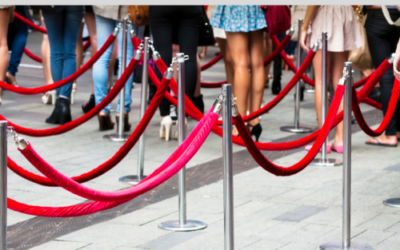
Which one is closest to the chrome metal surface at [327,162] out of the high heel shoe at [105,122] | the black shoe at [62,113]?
the high heel shoe at [105,122]

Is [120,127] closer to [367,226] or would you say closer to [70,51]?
[70,51]

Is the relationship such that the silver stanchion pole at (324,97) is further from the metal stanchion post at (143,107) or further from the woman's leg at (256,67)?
the metal stanchion post at (143,107)

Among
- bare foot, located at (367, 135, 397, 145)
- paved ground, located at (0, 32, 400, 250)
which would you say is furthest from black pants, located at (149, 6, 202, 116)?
bare foot, located at (367, 135, 397, 145)

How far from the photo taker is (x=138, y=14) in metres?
6.77

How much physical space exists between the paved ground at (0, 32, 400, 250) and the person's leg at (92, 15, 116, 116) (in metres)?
0.40

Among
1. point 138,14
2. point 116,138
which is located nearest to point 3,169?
point 116,138

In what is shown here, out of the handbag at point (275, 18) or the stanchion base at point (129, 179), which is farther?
the handbag at point (275, 18)

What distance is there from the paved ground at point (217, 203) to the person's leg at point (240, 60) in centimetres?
58

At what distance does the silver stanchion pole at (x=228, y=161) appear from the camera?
3438 millimetres

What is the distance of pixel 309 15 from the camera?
615cm

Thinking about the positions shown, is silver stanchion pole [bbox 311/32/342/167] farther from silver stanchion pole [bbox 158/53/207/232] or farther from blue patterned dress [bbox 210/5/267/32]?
silver stanchion pole [bbox 158/53/207/232]

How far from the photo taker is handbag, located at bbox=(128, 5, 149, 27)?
264 inches

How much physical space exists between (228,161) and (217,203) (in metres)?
1.40

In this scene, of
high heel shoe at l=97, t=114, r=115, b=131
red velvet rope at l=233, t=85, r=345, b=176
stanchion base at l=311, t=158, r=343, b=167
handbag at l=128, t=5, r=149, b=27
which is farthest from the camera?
high heel shoe at l=97, t=114, r=115, b=131
